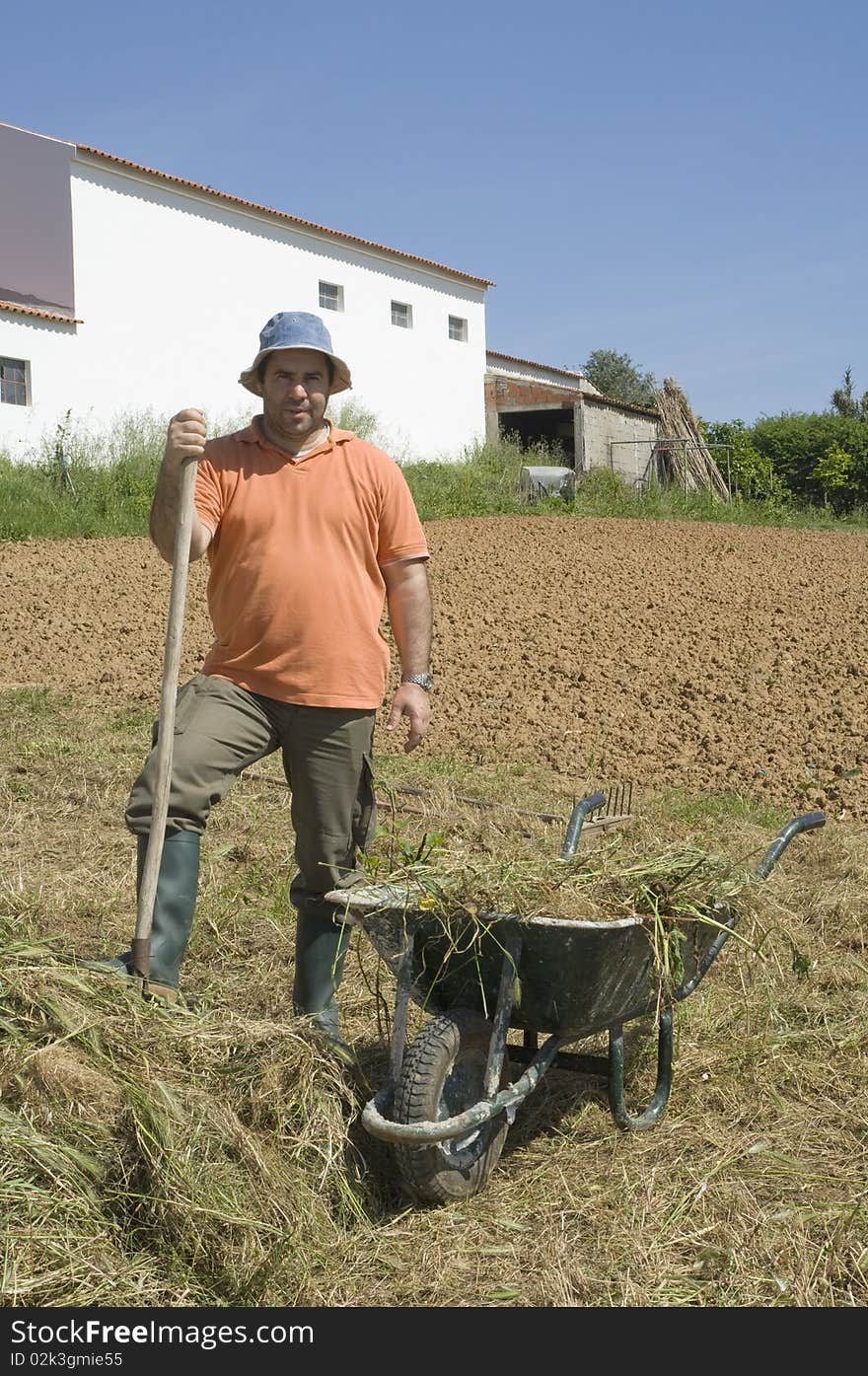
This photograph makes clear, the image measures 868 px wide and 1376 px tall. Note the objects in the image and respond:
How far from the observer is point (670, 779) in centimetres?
693

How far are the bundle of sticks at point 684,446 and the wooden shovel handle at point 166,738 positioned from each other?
815 inches

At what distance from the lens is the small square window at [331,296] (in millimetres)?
24797

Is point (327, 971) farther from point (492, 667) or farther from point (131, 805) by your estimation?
point (492, 667)

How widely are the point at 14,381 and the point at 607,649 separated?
12569 mm

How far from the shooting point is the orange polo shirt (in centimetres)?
318

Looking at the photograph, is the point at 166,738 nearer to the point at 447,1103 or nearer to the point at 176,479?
the point at 176,479

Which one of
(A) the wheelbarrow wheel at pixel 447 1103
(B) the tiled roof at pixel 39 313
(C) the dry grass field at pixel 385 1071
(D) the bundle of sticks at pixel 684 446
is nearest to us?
(C) the dry grass field at pixel 385 1071

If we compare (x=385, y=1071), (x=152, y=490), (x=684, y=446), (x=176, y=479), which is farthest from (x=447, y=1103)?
(x=684, y=446)

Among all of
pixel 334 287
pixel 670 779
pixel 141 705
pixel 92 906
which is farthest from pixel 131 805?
pixel 334 287

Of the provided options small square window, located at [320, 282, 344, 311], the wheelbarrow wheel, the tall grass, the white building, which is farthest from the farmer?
small square window, located at [320, 282, 344, 311]

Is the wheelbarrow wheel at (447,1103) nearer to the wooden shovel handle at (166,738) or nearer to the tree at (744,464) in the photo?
the wooden shovel handle at (166,738)

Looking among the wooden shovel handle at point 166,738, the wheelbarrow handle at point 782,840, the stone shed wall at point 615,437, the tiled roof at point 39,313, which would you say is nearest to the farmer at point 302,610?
the wooden shovel handle at point 166,738

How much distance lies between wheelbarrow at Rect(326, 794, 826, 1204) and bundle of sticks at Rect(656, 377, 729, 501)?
2077 centimetres

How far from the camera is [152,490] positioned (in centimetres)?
1753
